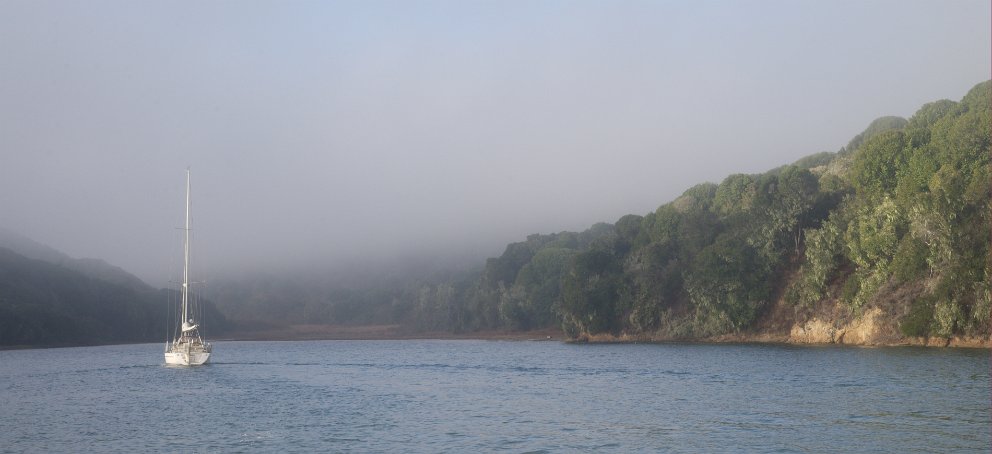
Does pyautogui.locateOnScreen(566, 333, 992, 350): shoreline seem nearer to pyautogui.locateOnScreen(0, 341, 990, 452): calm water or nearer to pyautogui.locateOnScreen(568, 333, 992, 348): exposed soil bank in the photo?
pyautogui.locateOnScreen(568, 333, 992, 348): exposed soil bank

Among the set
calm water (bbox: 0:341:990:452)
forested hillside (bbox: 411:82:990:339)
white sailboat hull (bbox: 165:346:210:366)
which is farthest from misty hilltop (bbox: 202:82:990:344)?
white sailboat hull (bbox: 165:346:210:366)

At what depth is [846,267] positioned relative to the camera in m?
88.4

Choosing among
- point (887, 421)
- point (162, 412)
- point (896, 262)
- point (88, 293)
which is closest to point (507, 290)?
point (88, 293)

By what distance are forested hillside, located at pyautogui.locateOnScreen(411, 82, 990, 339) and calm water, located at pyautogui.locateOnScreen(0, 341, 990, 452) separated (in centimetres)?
842

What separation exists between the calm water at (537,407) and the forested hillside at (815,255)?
842 cm

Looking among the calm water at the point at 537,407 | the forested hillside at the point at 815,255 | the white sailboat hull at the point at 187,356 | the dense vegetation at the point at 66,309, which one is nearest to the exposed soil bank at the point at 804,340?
the forested hillside at the point at 815,255

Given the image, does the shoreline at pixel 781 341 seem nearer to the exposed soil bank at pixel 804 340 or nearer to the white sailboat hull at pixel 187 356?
the exposed soil bank at pixel 804 340

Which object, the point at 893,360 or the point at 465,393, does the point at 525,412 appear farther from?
the point at 893,360

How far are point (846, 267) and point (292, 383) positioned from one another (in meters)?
61.0

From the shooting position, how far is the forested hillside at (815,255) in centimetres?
6906

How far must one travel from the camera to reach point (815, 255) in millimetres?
86500

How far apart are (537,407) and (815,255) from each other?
55283 mm

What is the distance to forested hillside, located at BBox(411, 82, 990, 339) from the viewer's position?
69062 millimetres

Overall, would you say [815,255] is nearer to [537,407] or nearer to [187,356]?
[537,407]
